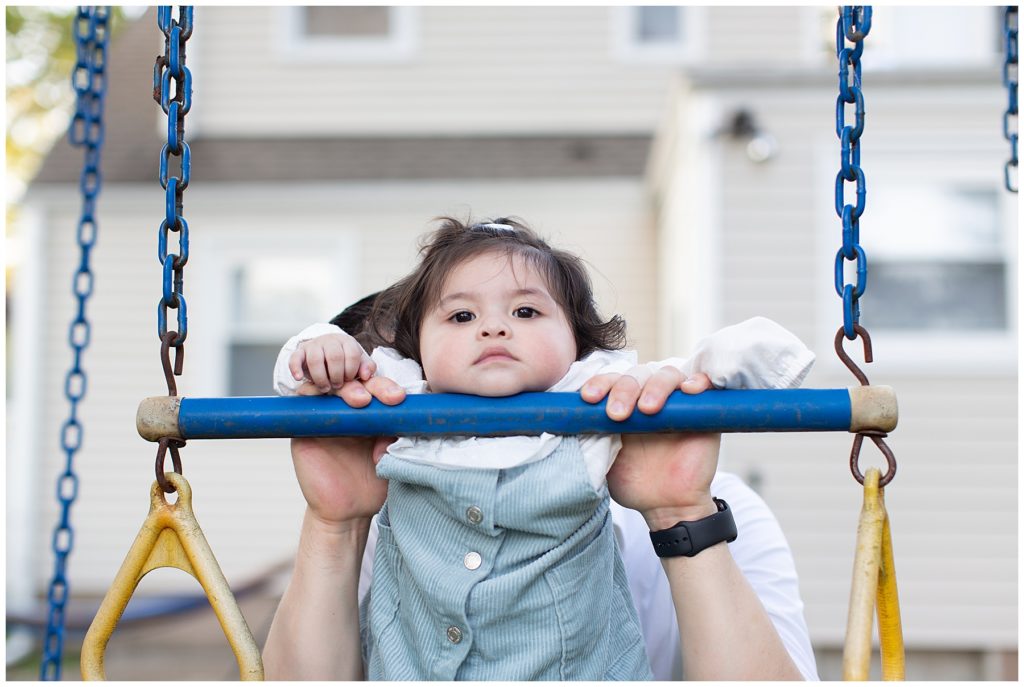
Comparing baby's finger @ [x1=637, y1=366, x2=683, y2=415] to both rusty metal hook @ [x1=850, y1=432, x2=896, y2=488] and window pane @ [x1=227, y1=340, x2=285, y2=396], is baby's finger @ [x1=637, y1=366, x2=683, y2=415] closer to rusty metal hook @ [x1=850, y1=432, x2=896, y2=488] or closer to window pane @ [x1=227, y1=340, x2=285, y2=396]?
rusty metal hook @ [x1=850, y1=432, x2=896, y2=488]

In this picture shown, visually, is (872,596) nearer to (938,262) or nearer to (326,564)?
(326,564)

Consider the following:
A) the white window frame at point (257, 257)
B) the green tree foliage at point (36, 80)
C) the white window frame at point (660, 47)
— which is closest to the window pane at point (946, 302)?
the white window frame at point (660, 47)

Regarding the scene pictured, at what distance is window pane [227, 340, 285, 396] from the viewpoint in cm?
810

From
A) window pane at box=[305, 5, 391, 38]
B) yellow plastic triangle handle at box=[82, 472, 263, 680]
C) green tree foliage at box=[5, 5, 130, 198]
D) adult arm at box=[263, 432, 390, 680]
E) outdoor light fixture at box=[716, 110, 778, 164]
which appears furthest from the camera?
green tree foliage at box=[5, 5, 130, 198]

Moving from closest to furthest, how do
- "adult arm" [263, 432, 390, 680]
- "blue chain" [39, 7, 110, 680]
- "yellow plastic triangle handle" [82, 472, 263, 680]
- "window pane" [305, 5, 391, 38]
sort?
1. "yellow plastic triangle handle" [82, 472, 263, 680]
2. "adult arm" [263, 432, 390, 680]
3. "blue chain" [39, 7, 110, 680]
4. "window pane" [305, 5, 391, 38]

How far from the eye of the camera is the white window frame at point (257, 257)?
318 inches

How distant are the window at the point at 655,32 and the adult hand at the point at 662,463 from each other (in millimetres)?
7738

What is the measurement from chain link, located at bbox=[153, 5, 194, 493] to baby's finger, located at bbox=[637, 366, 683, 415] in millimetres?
698

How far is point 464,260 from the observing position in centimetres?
172

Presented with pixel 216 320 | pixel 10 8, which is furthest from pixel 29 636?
pixel 10 8

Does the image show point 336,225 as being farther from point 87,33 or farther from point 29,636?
point 87,33

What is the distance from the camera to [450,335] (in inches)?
63.7

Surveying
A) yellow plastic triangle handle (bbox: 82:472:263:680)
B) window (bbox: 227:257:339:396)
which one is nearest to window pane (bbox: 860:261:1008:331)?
window (bbox: 227:257:339:396)

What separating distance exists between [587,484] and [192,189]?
23.8ft
